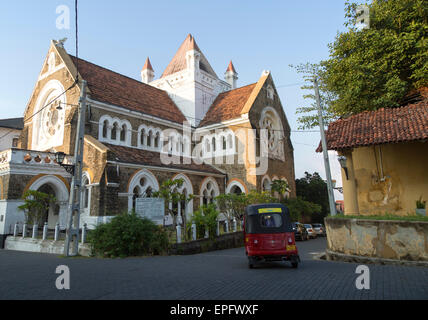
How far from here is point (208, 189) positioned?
24.3 metres

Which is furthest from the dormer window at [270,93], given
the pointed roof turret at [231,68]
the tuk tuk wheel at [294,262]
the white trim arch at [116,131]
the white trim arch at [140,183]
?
the tuk tuk wheel at [294,262]

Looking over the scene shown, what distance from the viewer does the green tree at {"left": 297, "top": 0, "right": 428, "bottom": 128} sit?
597 inches

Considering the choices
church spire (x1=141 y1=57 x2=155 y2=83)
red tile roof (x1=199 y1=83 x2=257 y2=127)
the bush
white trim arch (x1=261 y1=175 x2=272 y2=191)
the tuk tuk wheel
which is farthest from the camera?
church spire (x1=141 y1=57 x2=155 y2=83)

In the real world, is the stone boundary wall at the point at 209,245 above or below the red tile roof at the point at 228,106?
below

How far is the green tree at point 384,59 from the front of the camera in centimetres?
1516

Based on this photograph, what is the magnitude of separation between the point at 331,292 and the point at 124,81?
81.3 feet

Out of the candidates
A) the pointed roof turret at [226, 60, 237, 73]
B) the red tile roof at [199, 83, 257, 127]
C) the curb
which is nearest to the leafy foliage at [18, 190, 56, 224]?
the curb

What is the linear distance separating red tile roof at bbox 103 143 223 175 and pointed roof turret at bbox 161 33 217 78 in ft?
42.4

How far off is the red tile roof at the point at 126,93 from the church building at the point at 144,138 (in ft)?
0.41

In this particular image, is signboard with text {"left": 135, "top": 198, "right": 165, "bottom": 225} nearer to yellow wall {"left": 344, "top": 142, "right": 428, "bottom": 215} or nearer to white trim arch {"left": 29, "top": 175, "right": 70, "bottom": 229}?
white trim arch {"left": 29, "top": 175, "right": 70, "bottom": 229}

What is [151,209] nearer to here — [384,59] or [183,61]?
[384,59]

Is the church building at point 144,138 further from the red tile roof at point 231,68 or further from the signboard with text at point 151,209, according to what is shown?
the red tile roof at point 231,68
